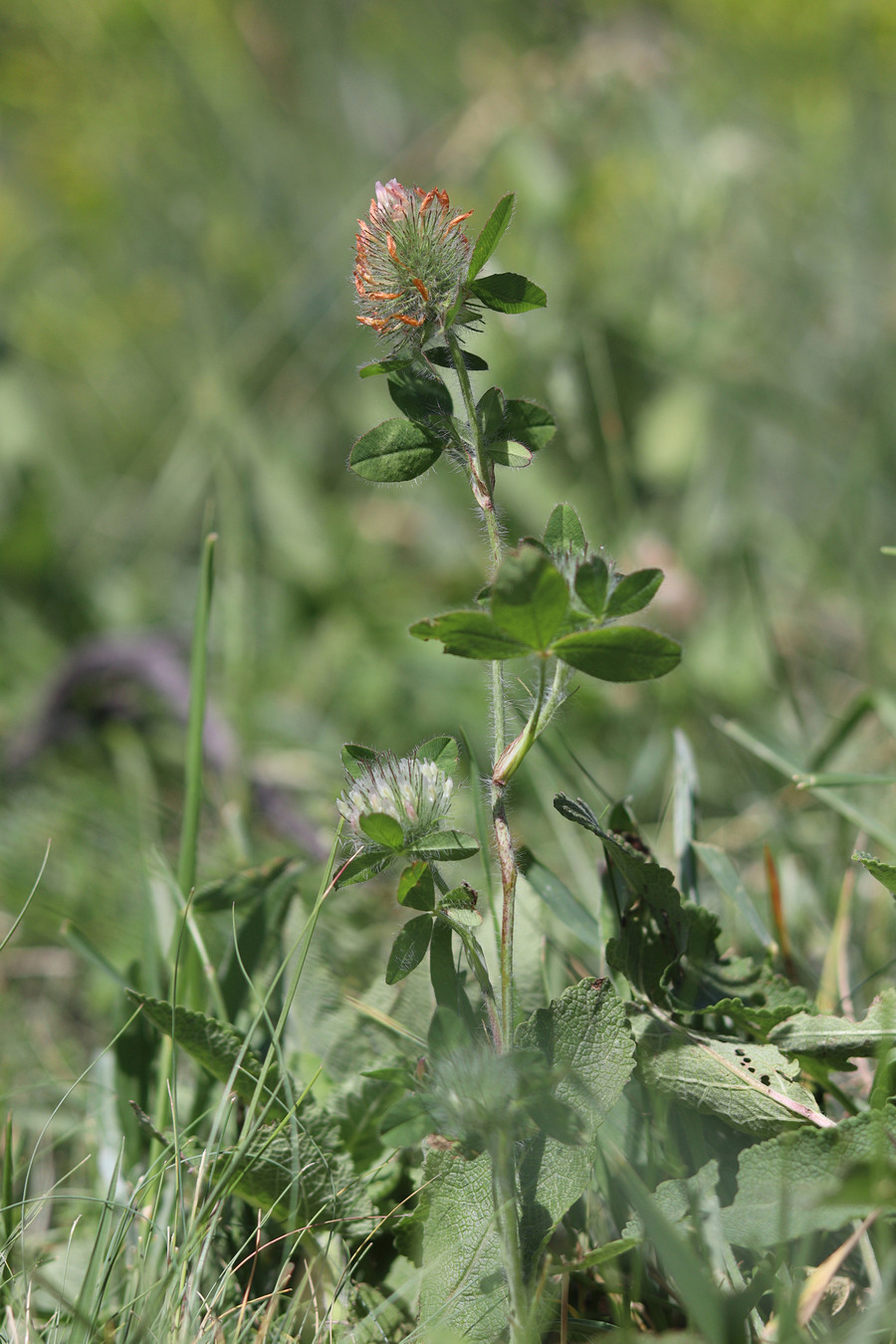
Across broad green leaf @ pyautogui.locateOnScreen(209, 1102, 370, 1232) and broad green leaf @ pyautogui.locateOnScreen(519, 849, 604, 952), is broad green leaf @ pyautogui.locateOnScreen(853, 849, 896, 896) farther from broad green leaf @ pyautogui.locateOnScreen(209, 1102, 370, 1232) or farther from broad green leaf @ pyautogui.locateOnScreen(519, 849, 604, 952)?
broad green leaf @ pyautogui.locateOnScreen(209, 1102, 370, 1232)

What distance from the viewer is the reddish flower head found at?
2.01 ft

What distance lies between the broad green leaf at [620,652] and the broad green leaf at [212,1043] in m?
0.33

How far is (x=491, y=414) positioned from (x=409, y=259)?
112 millimetres

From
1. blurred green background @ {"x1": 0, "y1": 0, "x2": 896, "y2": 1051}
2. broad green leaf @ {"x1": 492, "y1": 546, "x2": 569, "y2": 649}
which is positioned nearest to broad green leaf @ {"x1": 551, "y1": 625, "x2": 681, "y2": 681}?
broad green leaf @ {"x1": 492, "y1": 546, "x2": 569, "y2": 649}

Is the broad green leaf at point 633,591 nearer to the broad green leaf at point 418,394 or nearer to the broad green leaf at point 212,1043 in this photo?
the broad green leaf at point 418,394

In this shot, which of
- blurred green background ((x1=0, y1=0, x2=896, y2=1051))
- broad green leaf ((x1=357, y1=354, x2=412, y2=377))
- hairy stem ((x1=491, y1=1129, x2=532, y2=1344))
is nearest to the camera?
hairy stem ((x1=491, y1=1129, x2=532, y2=1344))

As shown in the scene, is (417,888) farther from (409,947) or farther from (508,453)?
(508,453)

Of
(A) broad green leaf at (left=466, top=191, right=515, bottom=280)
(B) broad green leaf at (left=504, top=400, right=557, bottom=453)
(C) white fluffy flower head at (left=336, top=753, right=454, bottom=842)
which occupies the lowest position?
(C) white fluffy flower head at (left=336, top=753, right=454, bottom=842)

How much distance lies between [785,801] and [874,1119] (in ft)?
2.84

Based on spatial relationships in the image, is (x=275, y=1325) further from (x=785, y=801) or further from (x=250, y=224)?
(x=250, y=224)

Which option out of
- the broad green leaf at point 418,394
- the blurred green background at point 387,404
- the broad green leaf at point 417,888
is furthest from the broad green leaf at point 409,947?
→ the blurred green background at point 387,404

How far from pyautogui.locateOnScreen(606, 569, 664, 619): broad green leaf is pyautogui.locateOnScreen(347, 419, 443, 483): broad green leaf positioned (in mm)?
168

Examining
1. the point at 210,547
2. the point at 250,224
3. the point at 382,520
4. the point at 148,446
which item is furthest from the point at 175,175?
the point at 210,547

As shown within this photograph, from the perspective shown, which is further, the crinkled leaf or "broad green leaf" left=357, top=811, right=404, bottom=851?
the crinkled leaf
